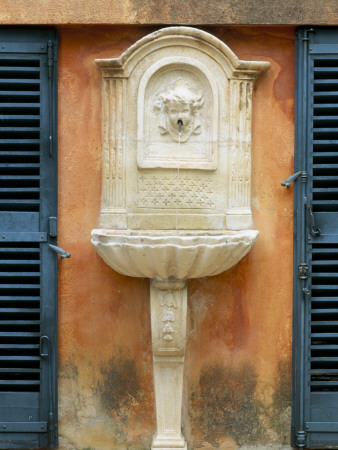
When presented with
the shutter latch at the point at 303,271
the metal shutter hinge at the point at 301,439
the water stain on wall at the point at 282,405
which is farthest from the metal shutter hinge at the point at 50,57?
the metal shutter hinge at the point at 301,439

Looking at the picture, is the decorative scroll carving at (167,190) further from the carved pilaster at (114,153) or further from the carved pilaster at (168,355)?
the carved pilaster at (168,355)

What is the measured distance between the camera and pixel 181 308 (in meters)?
4.64

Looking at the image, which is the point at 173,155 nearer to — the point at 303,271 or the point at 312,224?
the point at 312,224

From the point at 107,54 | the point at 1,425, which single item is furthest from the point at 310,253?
the point at 1,425

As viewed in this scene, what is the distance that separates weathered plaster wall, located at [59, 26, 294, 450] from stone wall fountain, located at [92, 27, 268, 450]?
0.41 ft

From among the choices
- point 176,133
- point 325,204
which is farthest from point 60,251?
point 325,204

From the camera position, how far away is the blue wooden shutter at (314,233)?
15.6ft

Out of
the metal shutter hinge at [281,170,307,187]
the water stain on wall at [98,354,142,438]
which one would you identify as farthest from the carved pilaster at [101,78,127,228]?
the metal shutter hinge at [281,170,307,187]

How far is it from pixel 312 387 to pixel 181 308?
41.2 inches

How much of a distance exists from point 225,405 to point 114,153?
178 centimetres

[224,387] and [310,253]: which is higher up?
[310,253]

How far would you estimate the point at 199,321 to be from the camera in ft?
15.9

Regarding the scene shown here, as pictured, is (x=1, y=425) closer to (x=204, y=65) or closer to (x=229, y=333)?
(x=229, y=333)

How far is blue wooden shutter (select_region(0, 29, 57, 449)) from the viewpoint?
4.74 m
